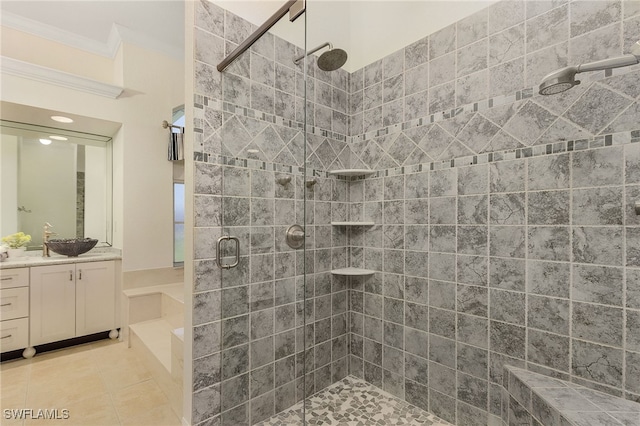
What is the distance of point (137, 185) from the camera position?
295cm

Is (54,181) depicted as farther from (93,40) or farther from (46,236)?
(93,40)


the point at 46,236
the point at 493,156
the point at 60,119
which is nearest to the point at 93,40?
the point at 60,119

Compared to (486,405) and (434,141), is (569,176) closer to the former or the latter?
(434,141)

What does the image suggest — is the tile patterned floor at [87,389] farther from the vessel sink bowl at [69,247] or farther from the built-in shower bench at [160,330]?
the vessel sink bowl at [69,247]

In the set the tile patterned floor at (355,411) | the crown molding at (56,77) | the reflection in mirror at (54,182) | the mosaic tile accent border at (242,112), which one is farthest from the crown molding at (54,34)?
the tile patterned floor at (355,411)

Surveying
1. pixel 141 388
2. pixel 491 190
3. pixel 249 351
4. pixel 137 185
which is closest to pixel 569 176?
pixel 491 190

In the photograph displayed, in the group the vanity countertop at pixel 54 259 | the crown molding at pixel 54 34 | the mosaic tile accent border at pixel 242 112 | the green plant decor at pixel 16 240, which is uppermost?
A: the crown molding at pixel 54 34

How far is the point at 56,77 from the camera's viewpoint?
8.39ft

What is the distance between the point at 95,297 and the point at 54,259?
502 millimetres

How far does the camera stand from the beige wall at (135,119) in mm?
2732

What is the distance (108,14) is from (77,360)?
313cm

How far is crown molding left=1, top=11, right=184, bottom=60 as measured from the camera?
260 centimetres

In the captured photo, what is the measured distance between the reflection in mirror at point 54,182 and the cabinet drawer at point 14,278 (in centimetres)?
67

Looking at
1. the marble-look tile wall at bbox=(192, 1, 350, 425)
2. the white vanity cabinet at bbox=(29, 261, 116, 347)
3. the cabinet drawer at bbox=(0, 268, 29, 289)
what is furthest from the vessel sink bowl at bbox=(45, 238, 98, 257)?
the marble-look tile wall at bbox=(192, 1, 350, 425)
